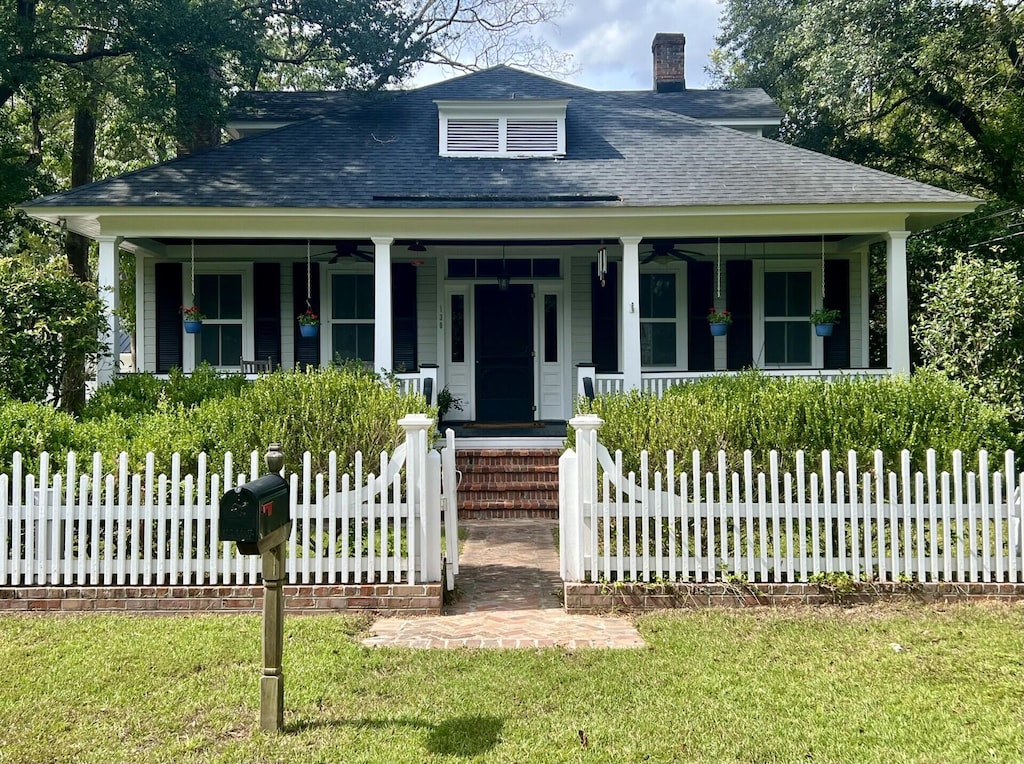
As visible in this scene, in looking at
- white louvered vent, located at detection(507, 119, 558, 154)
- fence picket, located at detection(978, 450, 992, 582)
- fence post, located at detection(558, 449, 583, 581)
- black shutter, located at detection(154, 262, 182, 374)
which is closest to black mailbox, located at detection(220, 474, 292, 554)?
fence post, located at detection(558, 449, 583, 581)

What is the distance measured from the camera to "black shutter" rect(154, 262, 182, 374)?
12.1 m

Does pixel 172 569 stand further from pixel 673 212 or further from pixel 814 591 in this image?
pixel 673 212

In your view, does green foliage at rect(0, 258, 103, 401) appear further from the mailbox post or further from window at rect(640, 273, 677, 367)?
window at rect(640, 273, 677, 367)

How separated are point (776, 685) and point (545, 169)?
9.38 metres

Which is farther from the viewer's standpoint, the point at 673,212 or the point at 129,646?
the point at 673,212

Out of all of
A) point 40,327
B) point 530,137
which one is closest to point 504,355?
point 530,137

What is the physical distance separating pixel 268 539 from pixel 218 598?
2.27 m

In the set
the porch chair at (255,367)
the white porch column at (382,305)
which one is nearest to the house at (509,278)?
the porch chair at (255,367)

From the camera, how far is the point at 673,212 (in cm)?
1012

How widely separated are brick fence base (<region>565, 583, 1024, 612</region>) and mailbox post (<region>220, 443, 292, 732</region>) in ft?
7.72

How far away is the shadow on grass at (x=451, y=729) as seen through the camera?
3.22 meters

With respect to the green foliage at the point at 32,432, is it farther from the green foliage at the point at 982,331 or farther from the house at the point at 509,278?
the green foliage at the point at 982,331

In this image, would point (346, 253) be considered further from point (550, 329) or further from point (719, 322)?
point (719, 322)

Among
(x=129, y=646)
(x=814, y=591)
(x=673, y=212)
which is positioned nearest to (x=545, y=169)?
(x=673, y=212)
